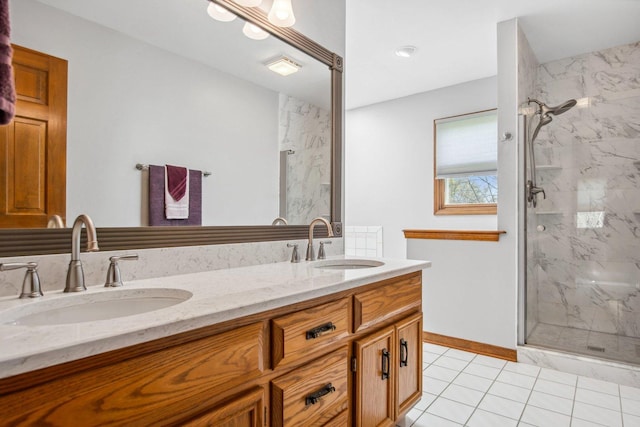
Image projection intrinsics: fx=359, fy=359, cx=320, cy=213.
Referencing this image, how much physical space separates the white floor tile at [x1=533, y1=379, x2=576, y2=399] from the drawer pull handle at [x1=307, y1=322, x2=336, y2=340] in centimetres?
171

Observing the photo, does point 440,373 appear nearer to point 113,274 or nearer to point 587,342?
point 587,342

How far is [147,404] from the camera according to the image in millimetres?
716

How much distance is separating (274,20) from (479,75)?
2567 mm

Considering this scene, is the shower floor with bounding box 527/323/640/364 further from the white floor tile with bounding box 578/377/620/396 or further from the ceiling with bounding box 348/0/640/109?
the ceiling with bounding box 348/0/640/109

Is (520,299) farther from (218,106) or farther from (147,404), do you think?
(147,404)

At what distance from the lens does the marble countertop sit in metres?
0.60

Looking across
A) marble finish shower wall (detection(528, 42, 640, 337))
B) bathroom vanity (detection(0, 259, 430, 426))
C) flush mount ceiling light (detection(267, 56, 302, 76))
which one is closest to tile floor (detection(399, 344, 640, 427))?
bathroom vanity (detection(0, 259, 430, 426))

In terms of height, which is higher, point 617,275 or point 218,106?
point 218,106

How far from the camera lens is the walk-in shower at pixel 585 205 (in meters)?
2.82

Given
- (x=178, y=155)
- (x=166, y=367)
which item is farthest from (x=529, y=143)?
(x=166, y=367)

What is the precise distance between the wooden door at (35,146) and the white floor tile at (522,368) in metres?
2.71

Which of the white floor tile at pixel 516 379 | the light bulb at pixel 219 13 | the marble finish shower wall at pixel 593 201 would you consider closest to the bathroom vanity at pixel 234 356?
the white floor tile at pixel 516 379

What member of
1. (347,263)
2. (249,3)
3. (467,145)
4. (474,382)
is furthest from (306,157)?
(467,145)

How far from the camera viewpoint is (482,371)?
241 centimetres
